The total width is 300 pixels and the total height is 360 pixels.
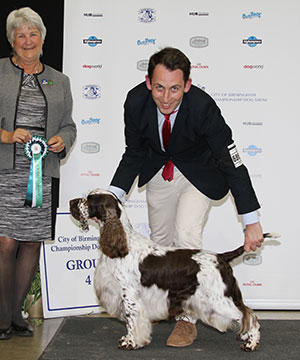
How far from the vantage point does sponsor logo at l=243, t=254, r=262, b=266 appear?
4938 millimetres

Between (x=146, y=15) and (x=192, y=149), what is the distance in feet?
6.56

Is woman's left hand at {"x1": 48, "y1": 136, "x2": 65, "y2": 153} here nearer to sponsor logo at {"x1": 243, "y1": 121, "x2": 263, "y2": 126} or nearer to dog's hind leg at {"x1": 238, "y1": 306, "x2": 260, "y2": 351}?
dog's hind leg at {"x1": 238, "y1": 306, "x2": 260, "y2": 351}

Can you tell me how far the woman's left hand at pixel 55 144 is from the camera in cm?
363

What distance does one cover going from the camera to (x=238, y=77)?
4930 millimetres

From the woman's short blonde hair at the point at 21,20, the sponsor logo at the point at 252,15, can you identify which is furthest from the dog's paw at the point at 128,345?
the sponsor logo at the point at 252,15

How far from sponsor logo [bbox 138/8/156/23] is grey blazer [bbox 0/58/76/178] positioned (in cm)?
142

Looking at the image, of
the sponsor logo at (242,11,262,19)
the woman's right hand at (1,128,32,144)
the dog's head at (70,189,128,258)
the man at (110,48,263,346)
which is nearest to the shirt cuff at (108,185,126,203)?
the man at (110,48,263,346)

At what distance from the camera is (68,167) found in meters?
4.95

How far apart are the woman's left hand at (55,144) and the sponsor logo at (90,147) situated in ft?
4.22

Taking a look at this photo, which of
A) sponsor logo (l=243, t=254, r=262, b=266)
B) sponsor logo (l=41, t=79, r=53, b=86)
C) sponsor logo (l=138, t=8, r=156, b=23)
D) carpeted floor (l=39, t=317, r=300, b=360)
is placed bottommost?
carpeted floor (l=39, t=317, r=300, b=360)

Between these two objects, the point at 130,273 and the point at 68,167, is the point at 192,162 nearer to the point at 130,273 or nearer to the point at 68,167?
the point at 130,273

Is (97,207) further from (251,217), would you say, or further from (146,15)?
(146,15)

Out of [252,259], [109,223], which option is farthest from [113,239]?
[252,259]

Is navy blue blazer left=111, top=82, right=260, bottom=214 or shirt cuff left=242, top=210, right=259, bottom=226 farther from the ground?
navy blue blazer left=111, top=82, right=260, bottom=214
